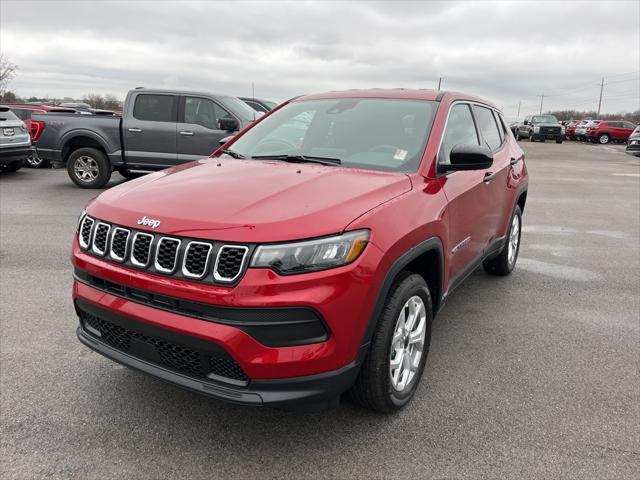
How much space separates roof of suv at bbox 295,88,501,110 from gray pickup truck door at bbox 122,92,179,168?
6276 mm

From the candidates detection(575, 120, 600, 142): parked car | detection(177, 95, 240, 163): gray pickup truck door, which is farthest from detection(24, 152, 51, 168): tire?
detection(575, 120, 600, 142): parked car

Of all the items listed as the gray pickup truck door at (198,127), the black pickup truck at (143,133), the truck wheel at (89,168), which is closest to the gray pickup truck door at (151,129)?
the black pickup truck at (143,133)

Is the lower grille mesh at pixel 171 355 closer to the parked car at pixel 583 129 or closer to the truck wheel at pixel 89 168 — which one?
the truck wheel at pixel 89 168

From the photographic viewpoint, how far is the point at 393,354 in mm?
2738

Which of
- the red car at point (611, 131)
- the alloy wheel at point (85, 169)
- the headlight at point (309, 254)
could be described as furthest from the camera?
the red car at point (611, 131)

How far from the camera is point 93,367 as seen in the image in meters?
3.28

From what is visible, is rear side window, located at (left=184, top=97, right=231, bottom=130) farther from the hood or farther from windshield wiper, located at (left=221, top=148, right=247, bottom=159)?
the hood

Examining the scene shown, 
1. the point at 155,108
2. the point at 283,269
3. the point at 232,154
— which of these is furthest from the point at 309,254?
the point at 155,108

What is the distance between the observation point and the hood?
7.31ft

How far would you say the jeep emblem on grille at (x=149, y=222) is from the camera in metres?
2.32

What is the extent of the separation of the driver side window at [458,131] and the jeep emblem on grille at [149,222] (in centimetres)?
178

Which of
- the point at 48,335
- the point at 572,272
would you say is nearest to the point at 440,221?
the point at 48,335

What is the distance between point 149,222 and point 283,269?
69cm

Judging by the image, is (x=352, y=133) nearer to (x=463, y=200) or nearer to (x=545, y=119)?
(x=463, y=200)
